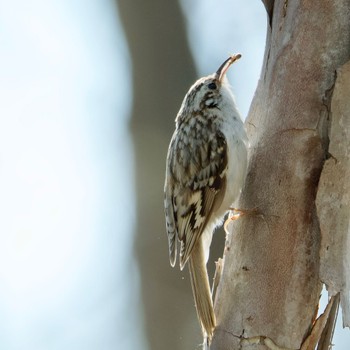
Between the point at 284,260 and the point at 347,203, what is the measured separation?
0.21 m

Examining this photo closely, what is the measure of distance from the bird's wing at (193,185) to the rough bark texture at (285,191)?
362mm

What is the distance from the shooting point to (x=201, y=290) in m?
2.71

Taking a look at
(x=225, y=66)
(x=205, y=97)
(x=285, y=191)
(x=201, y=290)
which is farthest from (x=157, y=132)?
(x=285, y=191)

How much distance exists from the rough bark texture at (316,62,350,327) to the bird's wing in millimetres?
604

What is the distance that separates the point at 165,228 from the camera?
323 centimetres

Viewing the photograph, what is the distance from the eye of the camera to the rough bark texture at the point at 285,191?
2305mm

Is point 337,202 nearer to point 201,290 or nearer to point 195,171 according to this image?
point 201,290

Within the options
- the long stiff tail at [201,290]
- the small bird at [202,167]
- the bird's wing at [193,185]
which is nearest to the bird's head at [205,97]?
the small bird at [202,167]

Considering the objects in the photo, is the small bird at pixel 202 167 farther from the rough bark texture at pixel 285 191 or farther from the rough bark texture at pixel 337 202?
the rough bark texture at pixel 337 202

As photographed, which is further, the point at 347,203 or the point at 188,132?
the point at 188,132

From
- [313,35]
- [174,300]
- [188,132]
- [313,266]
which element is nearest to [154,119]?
[188,132]

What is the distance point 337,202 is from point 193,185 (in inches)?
32.6

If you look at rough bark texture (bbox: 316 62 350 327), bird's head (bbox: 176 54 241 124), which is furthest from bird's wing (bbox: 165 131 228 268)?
rough bark texture (bbox: 316 62 350 327)

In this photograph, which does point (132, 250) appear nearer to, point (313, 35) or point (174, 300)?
point (174, 300)
